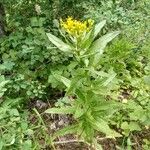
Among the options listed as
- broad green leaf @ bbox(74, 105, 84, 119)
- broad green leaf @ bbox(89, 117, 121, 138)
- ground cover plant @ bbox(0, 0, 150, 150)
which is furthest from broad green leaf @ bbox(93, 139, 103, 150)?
broad green leaf @ bbox(74, 105, 84, 119)

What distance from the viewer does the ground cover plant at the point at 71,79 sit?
311 centimetres

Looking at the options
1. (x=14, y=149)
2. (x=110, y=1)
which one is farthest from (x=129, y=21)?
(x=14, y=149)

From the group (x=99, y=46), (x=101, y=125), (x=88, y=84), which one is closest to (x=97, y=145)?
(x=101, y=125)

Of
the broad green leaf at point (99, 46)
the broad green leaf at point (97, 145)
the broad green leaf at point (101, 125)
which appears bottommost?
the broad green leaf at point (97, 145)

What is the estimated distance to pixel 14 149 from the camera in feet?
10.1

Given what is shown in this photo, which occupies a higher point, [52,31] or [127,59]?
[52,31]

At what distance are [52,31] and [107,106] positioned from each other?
1.09m

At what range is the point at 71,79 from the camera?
3.15 meters

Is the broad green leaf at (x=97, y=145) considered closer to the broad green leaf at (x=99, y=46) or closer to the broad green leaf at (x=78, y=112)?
the broad green leaf at (x=78, y=112)

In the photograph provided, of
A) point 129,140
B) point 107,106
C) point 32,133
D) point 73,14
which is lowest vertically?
point 129,140

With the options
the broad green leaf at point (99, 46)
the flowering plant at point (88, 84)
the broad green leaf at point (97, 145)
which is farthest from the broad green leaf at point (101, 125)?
the broad green leaf at point (99, 46)

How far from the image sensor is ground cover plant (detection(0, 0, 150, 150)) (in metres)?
3.11

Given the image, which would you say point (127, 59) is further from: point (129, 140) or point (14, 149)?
point (14, 149)

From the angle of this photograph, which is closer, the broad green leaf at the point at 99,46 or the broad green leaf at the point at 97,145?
the broad green leaf at the point at 99,46
